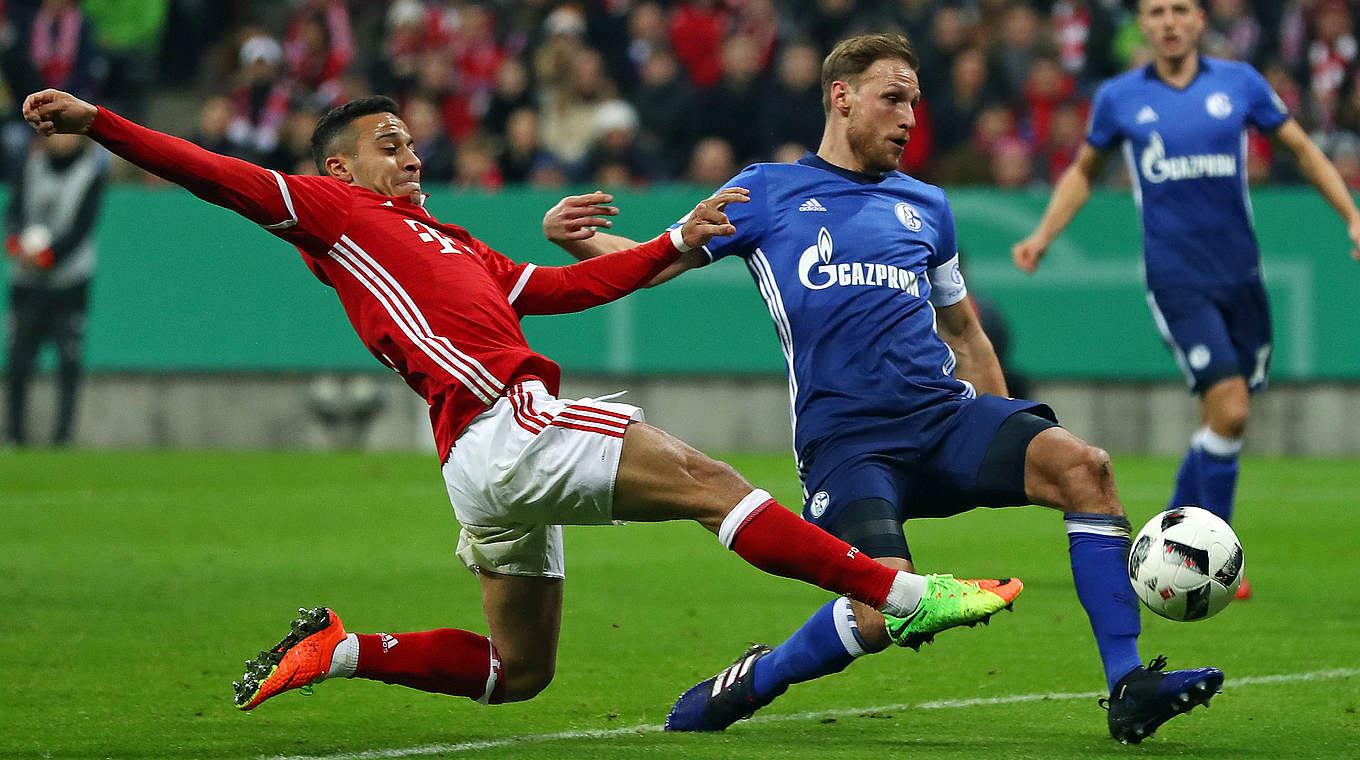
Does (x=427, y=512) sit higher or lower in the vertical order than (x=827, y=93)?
lower

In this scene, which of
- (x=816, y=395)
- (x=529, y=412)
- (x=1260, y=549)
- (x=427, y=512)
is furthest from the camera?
(x=427, y=512)

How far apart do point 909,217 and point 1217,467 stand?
11.1 ft

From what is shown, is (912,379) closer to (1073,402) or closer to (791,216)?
(791,216)

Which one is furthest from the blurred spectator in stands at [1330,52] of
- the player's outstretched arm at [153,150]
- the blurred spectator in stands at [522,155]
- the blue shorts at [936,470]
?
the player's outstretched arm at [153,150]

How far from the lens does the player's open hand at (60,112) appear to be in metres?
5.00

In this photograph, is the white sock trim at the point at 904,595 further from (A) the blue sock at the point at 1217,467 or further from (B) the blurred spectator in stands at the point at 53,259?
(B) the blurred spectator in stands at the point at 53,259

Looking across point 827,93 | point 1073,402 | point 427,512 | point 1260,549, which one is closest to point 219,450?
point 427,512

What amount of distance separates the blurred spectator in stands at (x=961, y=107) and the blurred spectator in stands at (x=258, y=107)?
5.68 meters

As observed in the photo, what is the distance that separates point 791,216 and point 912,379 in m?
0.62

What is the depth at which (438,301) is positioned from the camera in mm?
5324

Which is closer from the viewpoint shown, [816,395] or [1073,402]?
[816,395]

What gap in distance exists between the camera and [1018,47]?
17609 mm

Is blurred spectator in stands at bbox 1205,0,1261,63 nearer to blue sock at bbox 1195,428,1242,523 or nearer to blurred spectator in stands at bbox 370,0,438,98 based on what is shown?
blurred spectator in stands at bbox 370,0,438,98

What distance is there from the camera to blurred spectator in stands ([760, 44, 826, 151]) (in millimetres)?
16656
